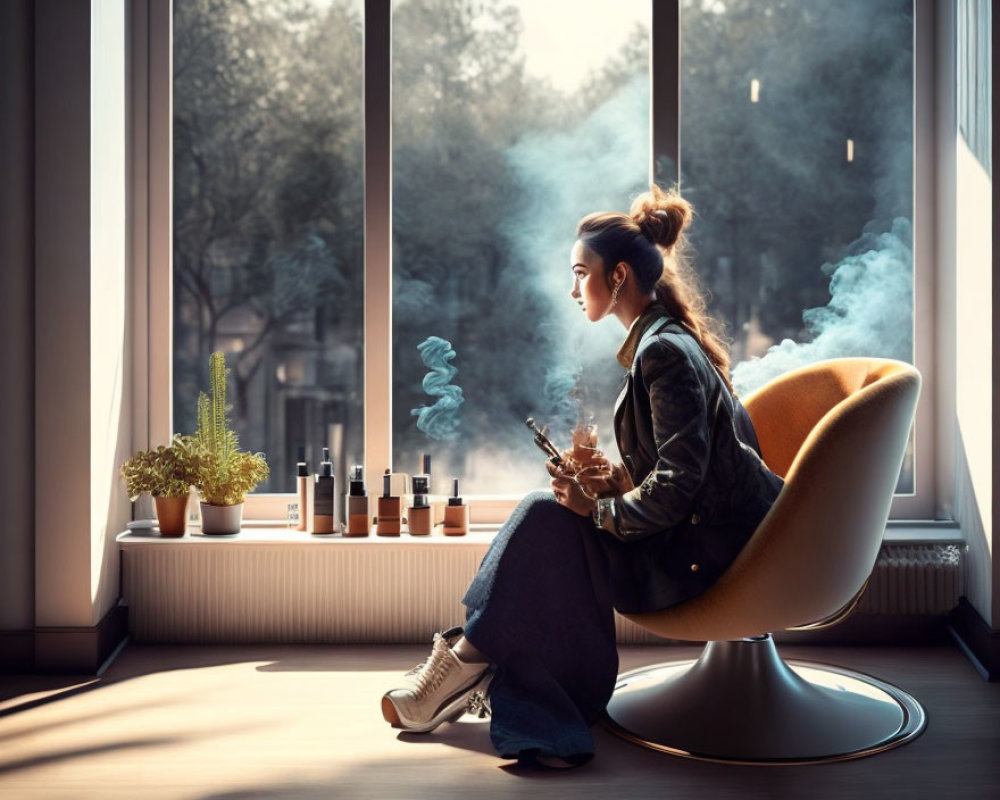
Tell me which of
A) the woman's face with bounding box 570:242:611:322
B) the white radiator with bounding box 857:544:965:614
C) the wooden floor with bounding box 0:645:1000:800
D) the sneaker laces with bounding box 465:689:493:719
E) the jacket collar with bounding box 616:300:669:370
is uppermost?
the woman's face with bounding box 570:242:611:322

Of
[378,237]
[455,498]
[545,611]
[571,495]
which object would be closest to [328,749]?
[545,611]

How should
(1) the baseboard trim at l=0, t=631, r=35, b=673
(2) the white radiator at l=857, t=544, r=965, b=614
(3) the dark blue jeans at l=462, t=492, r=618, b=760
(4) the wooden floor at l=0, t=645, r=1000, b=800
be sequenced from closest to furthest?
(4) the wooden floor at l=0, t=645, r=1000, b=800
(3) the dark blue jeans at l=462, t=492, r=618, b=760
(1) the baseboard trim at l=0, t=631, r=35, b=673
(2) the white radiator at l=857, t=544, r=965, b=614

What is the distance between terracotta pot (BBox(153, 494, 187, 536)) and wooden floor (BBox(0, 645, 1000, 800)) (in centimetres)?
39

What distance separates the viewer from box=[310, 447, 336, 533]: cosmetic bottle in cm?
305

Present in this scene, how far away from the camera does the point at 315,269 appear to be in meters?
3.21

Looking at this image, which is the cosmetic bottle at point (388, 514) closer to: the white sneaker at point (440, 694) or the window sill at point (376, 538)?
the window sill at point (376, 538)

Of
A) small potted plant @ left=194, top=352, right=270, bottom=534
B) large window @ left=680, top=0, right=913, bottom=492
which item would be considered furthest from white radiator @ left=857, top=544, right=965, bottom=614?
small potted plant @ left=194, top=352, right=270, bottom=534

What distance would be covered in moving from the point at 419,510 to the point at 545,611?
0.85m

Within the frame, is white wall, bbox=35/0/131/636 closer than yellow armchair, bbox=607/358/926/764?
No

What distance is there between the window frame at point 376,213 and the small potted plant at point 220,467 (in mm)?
199

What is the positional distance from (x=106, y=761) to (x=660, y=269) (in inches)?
61.9

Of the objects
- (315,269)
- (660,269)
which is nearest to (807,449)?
(660,269)

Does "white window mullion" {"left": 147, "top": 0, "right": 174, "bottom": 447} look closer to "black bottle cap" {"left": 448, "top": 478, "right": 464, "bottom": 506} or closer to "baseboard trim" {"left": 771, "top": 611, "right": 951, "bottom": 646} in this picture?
"black bottle cap" {"left": 448, "top": 478, "right": 464, "bottom": 506}

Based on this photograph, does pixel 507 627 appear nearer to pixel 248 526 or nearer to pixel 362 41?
pixel 248 526
